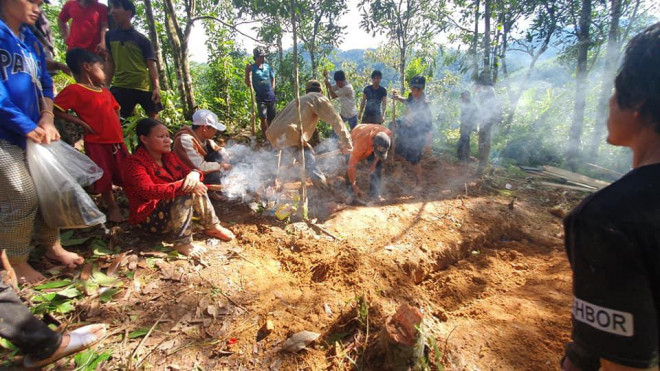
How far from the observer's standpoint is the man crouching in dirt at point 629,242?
791 mm

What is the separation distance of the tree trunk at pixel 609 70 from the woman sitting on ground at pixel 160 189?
8733 mm

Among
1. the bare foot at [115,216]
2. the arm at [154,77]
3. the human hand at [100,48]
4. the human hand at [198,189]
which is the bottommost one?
the bare foot at [115,216]

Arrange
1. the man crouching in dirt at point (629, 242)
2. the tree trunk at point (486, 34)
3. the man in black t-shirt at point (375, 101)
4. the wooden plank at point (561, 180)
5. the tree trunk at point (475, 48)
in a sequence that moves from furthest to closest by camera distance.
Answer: the tree trunk at point (475, 48), the man in black t-shirt at point (375, 101), the wooden plank at point (561, 180), the tree trunk at point (486, 34), the man crouching in dirt at point (629, 242)

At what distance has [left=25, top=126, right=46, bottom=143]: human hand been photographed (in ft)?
6.78

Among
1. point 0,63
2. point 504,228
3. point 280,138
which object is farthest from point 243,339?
point 504,228

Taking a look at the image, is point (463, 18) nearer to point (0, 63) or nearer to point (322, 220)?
point (322, 220)

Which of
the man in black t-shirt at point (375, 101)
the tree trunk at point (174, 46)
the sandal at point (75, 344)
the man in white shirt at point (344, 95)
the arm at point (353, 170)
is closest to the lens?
the sandal at point (75, 344)

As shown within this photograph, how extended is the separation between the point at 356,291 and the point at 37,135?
2.83 meters

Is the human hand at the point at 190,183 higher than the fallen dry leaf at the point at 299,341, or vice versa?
the human hand at the point at 190,183

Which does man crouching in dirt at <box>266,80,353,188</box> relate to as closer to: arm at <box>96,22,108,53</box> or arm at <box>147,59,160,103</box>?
arm at <box>147,59,160,103</box>

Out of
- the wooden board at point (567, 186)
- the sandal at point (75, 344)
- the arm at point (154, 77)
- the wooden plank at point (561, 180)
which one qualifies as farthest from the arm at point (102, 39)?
the wooden plank at point (561, 180)

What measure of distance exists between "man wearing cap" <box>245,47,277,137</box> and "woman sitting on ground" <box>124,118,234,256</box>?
11.4 feet

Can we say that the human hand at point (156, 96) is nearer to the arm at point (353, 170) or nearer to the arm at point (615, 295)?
the arm at point (353, 170)

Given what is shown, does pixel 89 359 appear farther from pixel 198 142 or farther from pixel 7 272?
pixel 198 142
